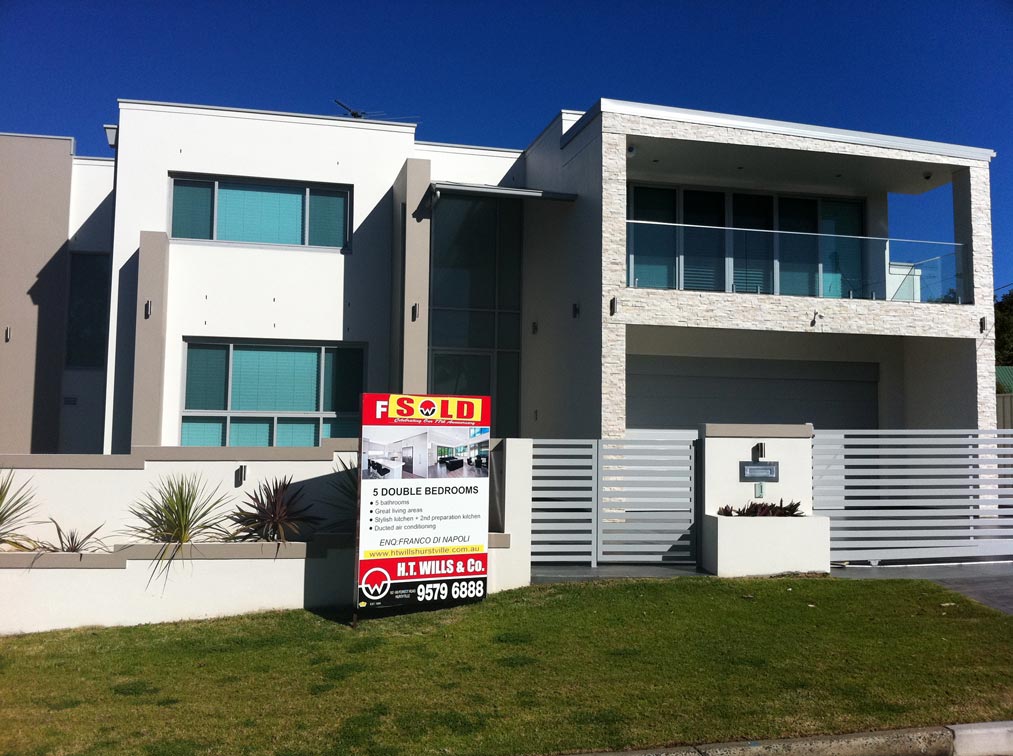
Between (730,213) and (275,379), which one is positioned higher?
(730,213)

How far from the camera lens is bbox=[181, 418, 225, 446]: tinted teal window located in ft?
50.6

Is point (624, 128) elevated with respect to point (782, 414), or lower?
elevated

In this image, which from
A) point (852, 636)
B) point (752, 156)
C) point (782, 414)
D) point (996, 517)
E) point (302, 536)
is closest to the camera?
point (852, 636)

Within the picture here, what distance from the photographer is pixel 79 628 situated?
9273 mm

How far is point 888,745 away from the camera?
5.91 metres

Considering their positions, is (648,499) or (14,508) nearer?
(14,508)

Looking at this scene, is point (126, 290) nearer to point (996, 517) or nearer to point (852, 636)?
point (852, 636)

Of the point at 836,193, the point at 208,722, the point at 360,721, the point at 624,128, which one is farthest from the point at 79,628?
the point at 836,193

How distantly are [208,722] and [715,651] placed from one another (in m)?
4.50

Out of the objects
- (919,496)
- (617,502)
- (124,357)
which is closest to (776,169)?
(919,496)

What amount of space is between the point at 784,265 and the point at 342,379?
8482 millimetres

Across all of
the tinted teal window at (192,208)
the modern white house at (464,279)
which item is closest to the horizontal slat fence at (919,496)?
the modern white house at (464,279)

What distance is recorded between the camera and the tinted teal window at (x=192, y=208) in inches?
623

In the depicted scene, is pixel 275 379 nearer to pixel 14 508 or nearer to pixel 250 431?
pixel 250 431
